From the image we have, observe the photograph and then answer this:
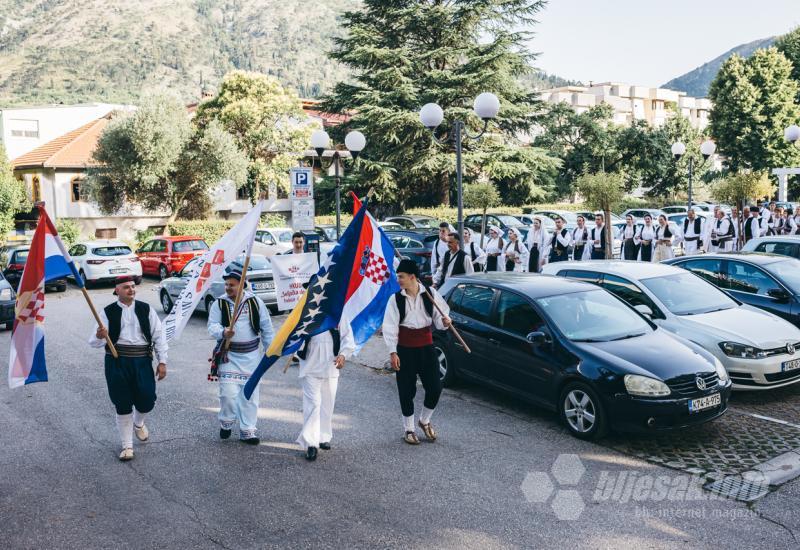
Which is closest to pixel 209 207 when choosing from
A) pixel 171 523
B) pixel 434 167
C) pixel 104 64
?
pixel 434 167

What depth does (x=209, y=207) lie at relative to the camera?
37156 mm

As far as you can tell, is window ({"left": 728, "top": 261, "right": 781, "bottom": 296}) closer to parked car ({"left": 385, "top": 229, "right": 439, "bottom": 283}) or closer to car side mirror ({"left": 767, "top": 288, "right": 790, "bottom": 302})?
car side mirror ({"left": 767, "top": 288, "right": 790, "bottom": 302})

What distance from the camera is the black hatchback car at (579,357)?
22.4 feet

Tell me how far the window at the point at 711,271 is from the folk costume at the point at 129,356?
8.11 meters

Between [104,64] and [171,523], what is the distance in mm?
199830

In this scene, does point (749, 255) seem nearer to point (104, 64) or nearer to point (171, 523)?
point (171, 523)

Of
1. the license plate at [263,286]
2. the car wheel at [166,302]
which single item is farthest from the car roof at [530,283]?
the car wheel at [166,302]

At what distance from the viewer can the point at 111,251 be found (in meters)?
22.4

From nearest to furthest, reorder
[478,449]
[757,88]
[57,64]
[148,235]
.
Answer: [478,449] < [148,235] < [757,88] < [57,64]

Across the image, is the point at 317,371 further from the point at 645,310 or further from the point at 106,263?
the point at 106,263

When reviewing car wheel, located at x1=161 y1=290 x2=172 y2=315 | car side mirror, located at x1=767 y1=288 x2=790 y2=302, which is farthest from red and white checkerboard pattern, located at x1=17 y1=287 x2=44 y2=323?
car wheel, located at x1=161 y1=290 x2=172 y2=315

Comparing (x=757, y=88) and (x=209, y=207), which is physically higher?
(x=757, y=88)

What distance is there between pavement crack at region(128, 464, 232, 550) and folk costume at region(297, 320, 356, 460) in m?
1.32

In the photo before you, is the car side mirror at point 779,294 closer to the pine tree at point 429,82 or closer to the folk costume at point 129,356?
the folk costume at point 129,356
